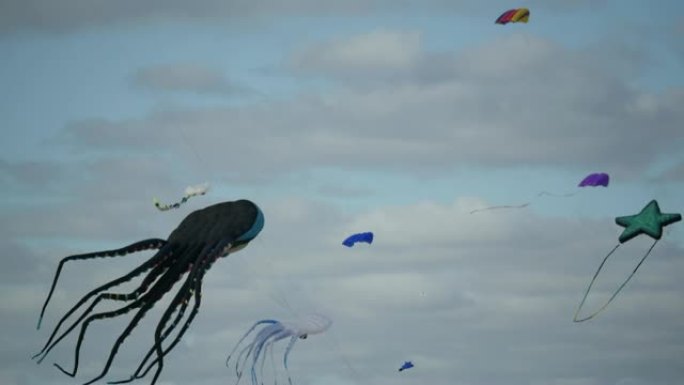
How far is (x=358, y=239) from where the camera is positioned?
99.6m

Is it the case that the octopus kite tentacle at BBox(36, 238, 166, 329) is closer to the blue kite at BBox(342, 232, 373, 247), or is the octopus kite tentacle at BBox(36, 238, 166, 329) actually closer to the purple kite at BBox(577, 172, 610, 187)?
the blue kite at BBox(342, 232, 373, 247)

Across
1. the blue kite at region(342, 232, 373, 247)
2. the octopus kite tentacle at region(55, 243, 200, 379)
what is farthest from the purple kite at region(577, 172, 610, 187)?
the octopus kite tentacle at region(55, 243, 200, 379)

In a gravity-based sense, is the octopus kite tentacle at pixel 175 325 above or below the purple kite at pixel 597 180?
below

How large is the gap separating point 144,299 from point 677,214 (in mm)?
30731

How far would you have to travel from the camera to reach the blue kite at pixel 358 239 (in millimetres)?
98881

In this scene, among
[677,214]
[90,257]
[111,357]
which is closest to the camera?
[111,357]

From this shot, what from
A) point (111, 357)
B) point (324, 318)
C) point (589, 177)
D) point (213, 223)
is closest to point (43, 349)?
point (111, 357)

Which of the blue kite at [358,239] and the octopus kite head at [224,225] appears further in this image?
the blue kite at [358,239]

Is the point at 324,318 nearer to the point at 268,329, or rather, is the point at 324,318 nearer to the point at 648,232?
the point at 268,329

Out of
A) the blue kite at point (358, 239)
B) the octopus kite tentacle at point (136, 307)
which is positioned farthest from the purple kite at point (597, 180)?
the octopus kite tentacle at point (136, 307)

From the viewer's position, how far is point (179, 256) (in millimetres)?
92938

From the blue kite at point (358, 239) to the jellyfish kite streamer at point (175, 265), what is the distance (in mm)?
5436

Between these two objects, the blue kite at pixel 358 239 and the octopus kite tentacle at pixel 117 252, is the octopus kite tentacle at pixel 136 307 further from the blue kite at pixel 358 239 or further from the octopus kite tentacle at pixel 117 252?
the blue kite at pixel 358 239

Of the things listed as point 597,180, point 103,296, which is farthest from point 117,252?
point 597,180
